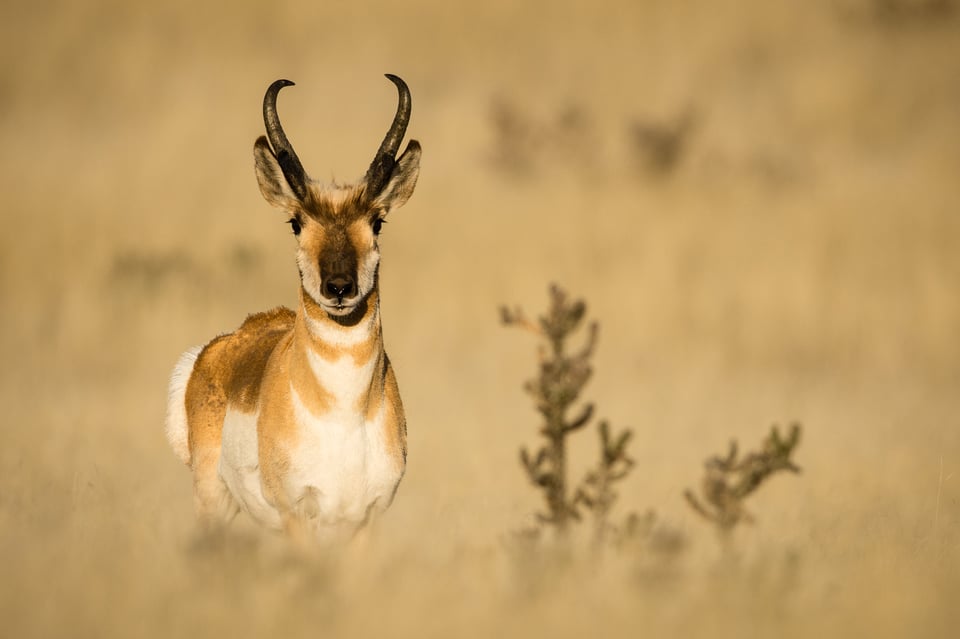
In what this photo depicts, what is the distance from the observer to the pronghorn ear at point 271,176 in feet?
25.7

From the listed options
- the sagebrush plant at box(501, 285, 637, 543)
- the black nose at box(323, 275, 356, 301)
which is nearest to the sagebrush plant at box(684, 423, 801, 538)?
the sagebrush plant at box(501, 285, 637, 543)

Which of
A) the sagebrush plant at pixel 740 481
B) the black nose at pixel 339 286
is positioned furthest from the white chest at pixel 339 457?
the sagebrush plant at pixel 740 481

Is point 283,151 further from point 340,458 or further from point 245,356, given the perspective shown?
point 340,458

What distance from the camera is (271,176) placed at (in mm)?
7883

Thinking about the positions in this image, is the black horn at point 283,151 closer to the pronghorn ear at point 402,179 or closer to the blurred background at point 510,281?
the pronghorn ear at point 402,179

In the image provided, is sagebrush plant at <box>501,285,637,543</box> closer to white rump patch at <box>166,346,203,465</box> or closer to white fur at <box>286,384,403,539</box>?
white fur at <box>286,384,403,539</box>

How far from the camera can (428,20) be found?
37062mm

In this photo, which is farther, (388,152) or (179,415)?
(179,415)

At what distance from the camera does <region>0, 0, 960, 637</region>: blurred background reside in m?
6.33

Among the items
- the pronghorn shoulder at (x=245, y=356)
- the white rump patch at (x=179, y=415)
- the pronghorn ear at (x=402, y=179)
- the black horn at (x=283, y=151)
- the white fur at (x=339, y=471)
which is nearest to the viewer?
the white fur at (x=339, y=471)

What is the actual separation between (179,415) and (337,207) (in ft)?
8.03

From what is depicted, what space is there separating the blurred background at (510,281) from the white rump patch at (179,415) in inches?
17.6

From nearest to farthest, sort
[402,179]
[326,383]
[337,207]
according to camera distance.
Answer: [326,383], [337,207], [402,179]

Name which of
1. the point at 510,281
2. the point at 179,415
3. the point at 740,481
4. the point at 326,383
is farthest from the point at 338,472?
the point at 510,281
